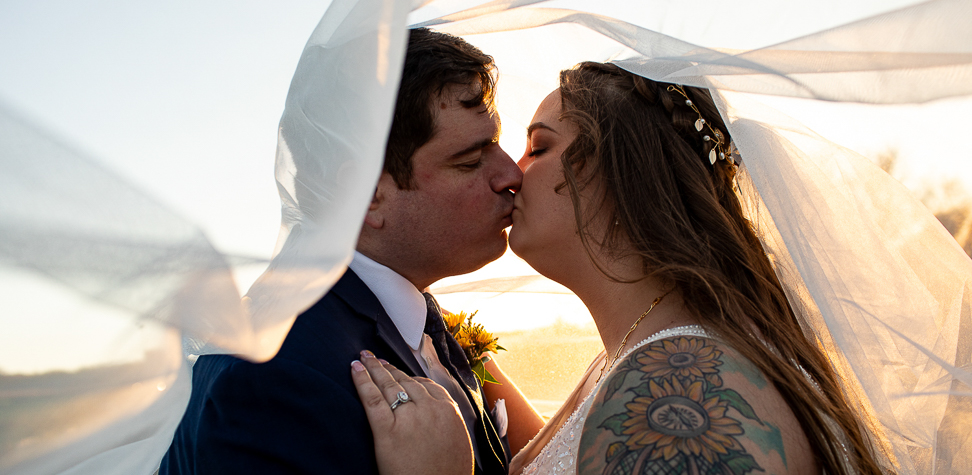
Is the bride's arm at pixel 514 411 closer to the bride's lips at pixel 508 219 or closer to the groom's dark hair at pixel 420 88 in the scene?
the bride's lips at pixel 508 219

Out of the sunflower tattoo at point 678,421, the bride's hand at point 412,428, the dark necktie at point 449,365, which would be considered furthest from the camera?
the dark necktie at point 449,365

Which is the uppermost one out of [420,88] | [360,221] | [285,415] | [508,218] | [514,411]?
[420,88]

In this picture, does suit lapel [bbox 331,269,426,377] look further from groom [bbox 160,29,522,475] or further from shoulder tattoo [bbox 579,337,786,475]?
shoulder tattoo [bbox 579,337,786,475]

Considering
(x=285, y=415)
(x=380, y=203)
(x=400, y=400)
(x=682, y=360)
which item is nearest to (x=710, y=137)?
(x=682, y=360)

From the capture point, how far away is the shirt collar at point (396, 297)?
8.33 feet

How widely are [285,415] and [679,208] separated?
1534mm

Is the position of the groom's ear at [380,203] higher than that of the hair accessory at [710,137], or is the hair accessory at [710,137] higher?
the hair accessory at [710,137]

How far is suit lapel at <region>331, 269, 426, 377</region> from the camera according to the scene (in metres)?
2.25

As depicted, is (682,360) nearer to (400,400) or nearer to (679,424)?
(679,424)

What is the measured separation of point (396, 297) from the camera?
2.59m

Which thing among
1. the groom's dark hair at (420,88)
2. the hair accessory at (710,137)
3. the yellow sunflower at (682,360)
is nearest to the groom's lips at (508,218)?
the groom's dark hair at (420,88)

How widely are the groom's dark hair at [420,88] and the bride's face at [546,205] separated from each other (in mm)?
362

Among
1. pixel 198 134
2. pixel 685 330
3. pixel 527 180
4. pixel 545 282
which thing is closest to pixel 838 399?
pixel 685 330

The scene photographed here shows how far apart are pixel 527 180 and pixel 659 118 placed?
576mm
